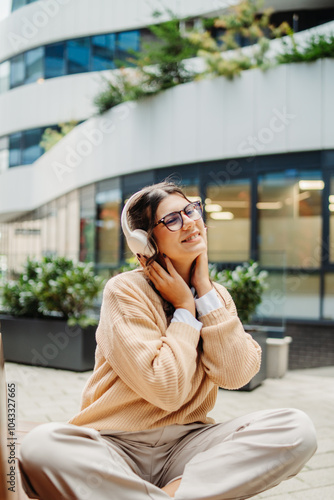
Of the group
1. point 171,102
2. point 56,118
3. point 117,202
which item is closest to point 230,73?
point 171,102

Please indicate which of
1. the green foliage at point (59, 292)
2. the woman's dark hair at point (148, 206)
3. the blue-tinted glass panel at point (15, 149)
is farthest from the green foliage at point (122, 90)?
the woman's dark hair at point (148, 206)

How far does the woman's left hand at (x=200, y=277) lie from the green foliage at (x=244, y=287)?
3.87 meters

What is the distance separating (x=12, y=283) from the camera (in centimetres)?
756

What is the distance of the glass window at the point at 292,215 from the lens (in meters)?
9.27

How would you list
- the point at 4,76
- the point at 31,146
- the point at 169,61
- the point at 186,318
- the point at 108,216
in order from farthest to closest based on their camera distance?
the point at 4,76 < the point at 31,146 < the point at 108,216 < the point at 169,61 < the point at 186,318

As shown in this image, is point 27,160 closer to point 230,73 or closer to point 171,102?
point 171,102

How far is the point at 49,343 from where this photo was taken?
21.4ft

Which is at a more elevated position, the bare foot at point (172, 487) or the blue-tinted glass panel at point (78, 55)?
the blue-tinted glass panel at point (78, 55)

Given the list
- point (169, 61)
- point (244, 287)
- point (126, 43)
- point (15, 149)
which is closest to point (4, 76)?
point (15, 149)

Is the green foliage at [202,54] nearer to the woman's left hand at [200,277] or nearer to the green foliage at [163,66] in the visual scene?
the green foliage at [163,66]

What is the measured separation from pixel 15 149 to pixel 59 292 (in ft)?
53.0

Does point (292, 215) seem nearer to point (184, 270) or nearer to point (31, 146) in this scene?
point (184, 270)

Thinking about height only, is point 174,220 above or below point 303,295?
above

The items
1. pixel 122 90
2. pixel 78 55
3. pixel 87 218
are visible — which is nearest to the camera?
pixel 122 90
